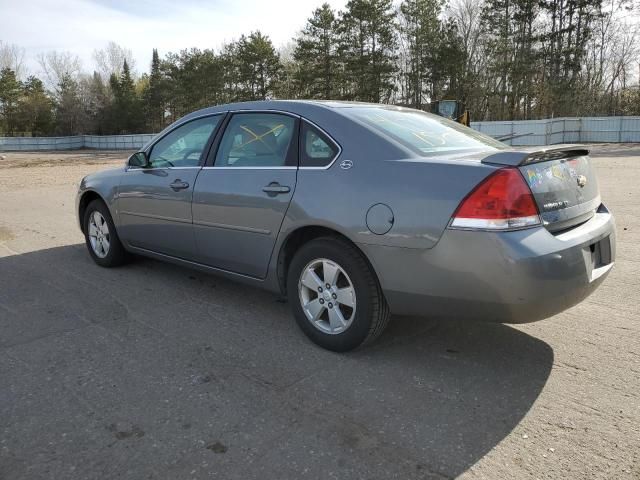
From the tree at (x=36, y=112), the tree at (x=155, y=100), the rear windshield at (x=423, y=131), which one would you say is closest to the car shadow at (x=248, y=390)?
the rear windshield at (x=423, y=131)

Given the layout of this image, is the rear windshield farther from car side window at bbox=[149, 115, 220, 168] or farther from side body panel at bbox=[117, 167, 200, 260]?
side body panel at bbox=[117, 167, 200, 260]

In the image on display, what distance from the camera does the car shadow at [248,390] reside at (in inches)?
96.3

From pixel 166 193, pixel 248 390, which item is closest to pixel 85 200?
pixel 166 193

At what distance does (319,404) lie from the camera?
288cm

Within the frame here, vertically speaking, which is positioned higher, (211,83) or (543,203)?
(211,83)

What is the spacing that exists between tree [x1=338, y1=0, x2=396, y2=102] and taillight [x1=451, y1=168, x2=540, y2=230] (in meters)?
43.1

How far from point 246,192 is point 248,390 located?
1.43 meters

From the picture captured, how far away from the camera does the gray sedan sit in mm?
2822

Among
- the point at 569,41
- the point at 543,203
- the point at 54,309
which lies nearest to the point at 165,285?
the point at 54,309

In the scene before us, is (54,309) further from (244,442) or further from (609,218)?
(609,218)

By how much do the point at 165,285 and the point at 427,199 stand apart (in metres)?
2.95

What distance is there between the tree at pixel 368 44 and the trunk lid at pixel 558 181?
42522 mm

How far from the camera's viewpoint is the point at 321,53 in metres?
44.8

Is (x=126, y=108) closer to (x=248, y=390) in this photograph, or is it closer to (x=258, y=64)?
(x=258, y=64)
